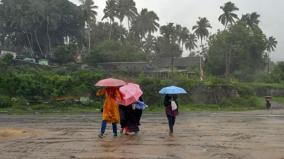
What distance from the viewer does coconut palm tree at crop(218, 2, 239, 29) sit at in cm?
8275

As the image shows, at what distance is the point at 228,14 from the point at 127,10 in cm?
1738

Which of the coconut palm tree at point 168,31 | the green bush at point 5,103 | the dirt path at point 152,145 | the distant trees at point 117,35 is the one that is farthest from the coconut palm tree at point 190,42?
the dirt path at point 152,145

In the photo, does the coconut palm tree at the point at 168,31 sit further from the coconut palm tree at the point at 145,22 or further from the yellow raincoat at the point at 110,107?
the yellow raincoat at the point at 110,107

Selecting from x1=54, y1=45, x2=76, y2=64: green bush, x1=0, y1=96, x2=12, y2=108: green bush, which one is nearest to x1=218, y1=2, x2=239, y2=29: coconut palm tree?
x1=54, y1=45, x2=76, y2=64: green bush

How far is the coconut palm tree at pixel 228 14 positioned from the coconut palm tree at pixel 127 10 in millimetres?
15017

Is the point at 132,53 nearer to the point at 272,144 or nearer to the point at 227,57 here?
the point at 227,57

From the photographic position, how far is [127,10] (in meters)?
84.8

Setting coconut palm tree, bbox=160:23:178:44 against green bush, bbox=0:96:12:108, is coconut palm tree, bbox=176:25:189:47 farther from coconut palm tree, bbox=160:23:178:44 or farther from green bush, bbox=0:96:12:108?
green bush, bbox=0:96:12:108

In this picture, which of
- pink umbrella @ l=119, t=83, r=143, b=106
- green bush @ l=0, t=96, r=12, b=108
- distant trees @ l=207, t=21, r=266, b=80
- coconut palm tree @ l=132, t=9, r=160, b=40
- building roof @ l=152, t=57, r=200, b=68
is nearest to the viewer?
pink umbrella @ l=119, t=83, r=143, b=106

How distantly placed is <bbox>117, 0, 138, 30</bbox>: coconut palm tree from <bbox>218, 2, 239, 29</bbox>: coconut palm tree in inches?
591

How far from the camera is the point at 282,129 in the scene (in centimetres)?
1733

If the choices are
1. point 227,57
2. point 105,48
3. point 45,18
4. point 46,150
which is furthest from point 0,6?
point 46,150

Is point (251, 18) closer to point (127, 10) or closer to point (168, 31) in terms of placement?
point (168, 31)

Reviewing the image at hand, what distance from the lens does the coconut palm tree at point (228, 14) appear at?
82.8 meters
